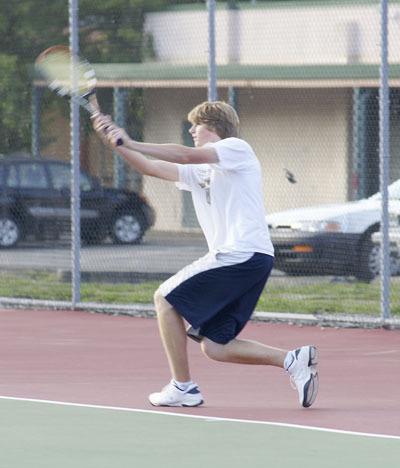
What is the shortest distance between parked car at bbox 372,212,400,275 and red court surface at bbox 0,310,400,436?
1.12m

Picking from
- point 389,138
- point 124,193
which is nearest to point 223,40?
point 124,193

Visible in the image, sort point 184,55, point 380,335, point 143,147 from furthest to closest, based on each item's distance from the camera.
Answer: point 184,55 → point 380,335 → point 143,147

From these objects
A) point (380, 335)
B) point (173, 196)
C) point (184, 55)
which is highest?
point (184, 55)

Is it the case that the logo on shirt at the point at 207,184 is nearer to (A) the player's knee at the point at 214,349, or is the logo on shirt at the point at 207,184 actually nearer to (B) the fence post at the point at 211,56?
(A) the player's knee at the point at 214,349

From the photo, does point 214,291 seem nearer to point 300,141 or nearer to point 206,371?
point 206,371

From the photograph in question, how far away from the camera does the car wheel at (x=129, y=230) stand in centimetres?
1639

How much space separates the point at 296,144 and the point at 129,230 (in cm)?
199

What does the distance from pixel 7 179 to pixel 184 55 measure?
2984 mm

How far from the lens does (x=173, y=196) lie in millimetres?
16297

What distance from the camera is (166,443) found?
25.4ft

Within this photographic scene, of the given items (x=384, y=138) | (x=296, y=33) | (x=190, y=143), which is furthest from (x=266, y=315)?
(x=190, y=143)

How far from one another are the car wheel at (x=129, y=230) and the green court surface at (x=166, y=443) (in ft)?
24.7

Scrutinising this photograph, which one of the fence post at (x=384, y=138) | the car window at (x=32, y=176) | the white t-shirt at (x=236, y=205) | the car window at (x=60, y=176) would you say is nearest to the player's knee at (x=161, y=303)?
the white t-shirt at (x=236, y=205)

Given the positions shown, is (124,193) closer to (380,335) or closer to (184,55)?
(184,55)
